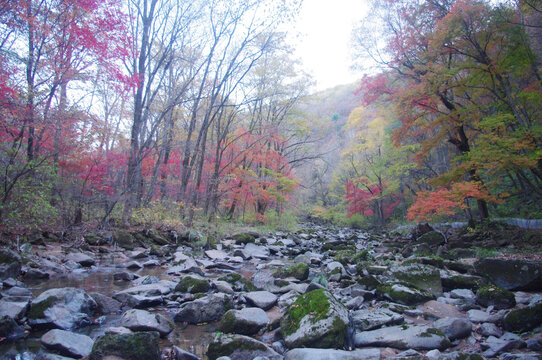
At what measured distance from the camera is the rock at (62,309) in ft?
11.1

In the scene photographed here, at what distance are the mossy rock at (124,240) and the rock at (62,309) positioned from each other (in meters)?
5.30

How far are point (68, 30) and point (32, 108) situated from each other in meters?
2.89

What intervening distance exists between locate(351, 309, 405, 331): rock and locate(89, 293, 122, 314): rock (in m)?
3.01

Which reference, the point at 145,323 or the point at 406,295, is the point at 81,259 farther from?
the point at 406,295

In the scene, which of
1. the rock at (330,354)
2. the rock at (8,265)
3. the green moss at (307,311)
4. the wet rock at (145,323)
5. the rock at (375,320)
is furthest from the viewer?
the rock at (8,265)

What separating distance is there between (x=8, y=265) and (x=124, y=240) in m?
4.31

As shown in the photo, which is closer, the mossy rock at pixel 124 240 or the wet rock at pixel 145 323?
the wet rock at pixel 145 323

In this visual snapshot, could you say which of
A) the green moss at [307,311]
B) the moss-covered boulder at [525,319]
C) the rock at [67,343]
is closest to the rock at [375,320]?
the green moss at [307,311]

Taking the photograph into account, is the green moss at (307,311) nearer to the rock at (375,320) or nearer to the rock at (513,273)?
the rock at (375,320)

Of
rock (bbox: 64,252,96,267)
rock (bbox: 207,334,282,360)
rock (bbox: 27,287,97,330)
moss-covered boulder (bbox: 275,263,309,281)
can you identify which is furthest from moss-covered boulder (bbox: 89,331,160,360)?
rock (bbox: 64,252,96,267)

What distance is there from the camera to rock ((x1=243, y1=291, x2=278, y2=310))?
433 cm

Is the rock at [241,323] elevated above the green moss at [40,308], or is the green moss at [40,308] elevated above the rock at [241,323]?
the green moss at [40,308]

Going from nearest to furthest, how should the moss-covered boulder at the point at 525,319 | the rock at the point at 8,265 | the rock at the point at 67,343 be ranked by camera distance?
the rock at the point at 67,343, the moss-covered boulder at the point at 525,319, the rock at the point at 8,265

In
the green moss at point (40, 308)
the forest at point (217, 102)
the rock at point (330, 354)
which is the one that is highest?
the forest at point (217, 102)
